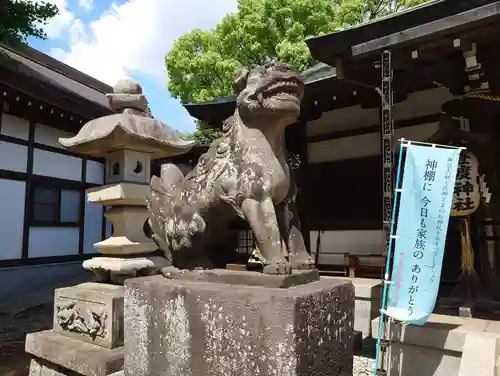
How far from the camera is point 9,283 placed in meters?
9.08

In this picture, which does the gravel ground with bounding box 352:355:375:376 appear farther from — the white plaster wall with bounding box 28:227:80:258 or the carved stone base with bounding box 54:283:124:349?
the white plaster wall with bounding box 28:227:80:258

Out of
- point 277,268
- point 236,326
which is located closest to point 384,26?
point 277,268

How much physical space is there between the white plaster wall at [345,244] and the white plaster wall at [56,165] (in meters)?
6.85

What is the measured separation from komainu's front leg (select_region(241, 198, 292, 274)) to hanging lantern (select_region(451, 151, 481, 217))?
10.3ft

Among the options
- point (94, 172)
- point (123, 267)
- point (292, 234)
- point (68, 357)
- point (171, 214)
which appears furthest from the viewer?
point (94, 172)

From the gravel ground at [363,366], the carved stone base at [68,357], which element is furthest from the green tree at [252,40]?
the carved stone base at [68,357]

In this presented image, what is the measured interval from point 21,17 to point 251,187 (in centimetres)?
718

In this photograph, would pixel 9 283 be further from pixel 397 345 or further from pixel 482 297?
pixel 482 297

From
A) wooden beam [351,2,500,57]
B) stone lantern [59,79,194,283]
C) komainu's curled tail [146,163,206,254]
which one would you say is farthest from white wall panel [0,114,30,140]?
wooden beam [351,2,500,57]

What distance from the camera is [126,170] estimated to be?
12.8ft

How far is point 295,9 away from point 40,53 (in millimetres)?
8721

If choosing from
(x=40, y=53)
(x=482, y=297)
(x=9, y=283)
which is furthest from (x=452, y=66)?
(x=40, y=53)

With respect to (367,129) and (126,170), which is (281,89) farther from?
(367,129)

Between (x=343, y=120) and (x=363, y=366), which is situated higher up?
(x=343, y=120)
